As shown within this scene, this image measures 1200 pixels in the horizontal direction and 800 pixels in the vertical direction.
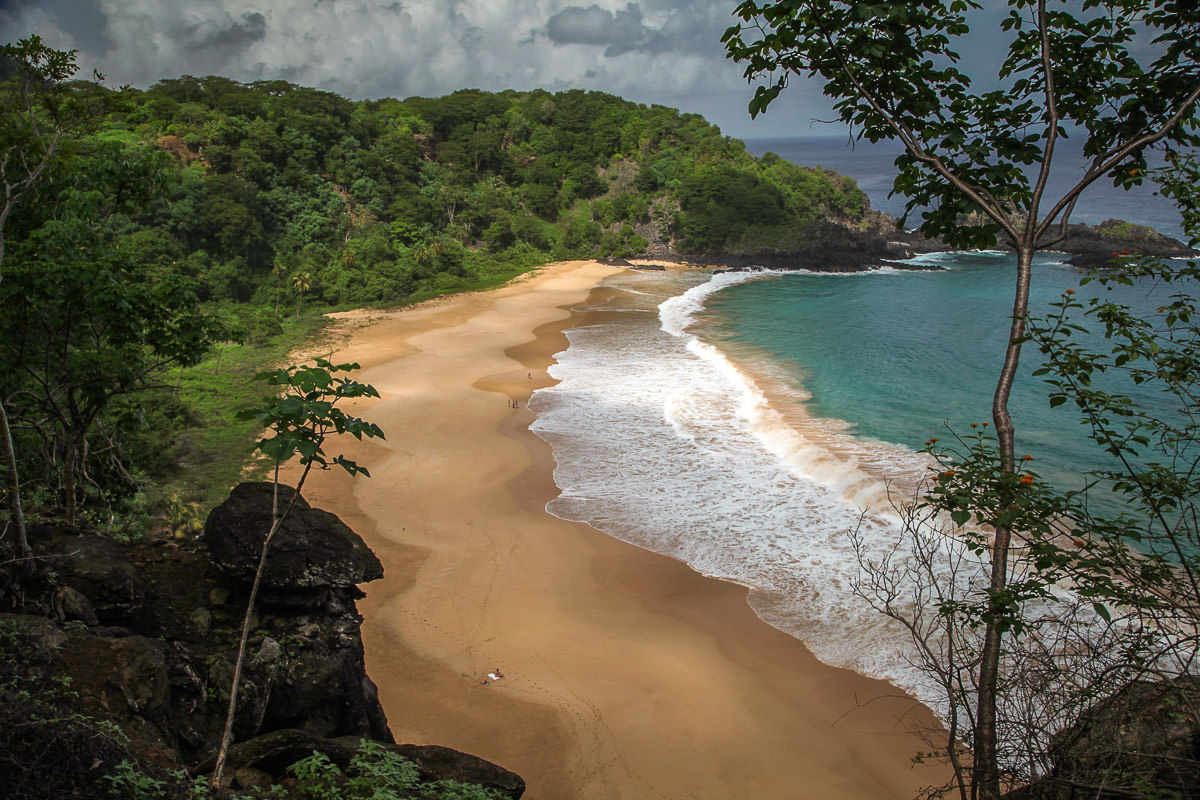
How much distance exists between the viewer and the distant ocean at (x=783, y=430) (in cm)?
1294

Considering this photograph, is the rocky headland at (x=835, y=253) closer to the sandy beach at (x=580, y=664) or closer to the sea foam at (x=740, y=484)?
the sea foam at (x=740, y=484)

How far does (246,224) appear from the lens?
38.1 m

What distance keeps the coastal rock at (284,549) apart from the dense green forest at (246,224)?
7.48 feet

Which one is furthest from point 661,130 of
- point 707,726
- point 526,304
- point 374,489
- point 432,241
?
point 707,726

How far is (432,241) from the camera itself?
160 ft

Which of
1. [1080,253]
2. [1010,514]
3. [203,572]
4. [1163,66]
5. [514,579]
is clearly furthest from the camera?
[1080,253]

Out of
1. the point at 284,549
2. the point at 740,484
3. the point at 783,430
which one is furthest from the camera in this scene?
the point at 783,430

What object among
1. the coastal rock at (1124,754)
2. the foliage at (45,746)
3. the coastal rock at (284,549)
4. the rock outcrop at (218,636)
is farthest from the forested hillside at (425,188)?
the coastal rock at (1124,754)

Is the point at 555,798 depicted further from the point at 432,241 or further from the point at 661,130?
the point at 661,130

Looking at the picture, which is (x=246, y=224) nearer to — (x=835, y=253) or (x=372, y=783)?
(x=372, y=783)

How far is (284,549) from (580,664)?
4971 millimetres

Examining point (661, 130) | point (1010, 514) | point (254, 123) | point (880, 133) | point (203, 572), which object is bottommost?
point (203, 572)

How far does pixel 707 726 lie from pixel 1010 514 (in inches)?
266

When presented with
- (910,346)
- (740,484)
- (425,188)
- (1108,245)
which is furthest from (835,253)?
(740,484)
